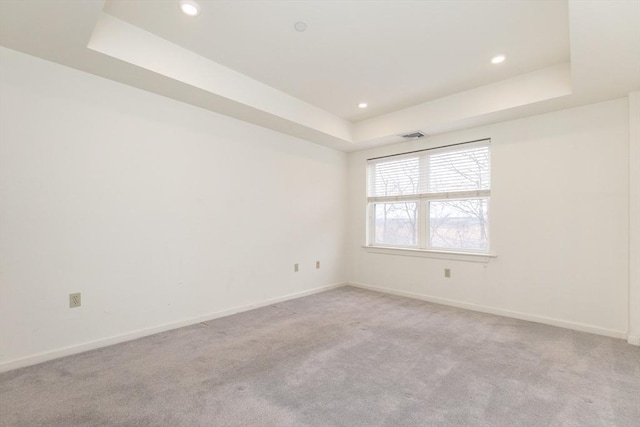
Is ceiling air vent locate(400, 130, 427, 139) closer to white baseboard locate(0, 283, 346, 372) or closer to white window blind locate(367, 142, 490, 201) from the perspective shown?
white window blind locate(367, 142, 490, 201)

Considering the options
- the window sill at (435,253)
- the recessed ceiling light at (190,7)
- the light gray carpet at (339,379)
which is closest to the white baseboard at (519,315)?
the light gray carpet at (339,379)

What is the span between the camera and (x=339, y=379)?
2.11 m

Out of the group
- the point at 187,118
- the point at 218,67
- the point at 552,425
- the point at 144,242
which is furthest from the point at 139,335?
the point at 552,425

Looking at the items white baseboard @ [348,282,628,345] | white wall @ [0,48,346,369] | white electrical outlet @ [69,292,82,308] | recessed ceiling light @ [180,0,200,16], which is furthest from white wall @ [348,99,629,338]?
white electrical outlet @ [69,292,82,308]

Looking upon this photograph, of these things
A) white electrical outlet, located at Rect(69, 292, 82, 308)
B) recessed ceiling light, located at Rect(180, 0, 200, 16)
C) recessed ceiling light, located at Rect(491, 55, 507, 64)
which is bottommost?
white electrical outlet, located at Rect(69, 292, 82, 308)

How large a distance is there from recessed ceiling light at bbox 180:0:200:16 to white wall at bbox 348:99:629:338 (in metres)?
3.33

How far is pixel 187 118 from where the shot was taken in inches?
128

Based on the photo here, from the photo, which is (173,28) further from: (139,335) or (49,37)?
(139,335)

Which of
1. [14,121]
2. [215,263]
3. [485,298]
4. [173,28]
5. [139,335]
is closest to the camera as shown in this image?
[14,121]

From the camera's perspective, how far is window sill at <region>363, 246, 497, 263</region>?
379cm

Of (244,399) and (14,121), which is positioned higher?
(14,121)

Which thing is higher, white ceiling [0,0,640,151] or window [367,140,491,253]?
white ceiling [0,0,640,151]

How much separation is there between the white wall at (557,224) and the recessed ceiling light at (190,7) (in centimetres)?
333

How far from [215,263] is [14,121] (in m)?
2.09
